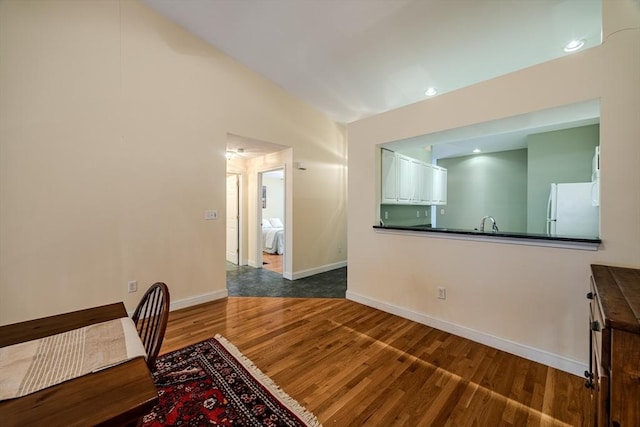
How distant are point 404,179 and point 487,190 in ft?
10.3

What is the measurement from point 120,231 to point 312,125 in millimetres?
3433

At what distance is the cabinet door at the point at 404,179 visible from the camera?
3744 mm

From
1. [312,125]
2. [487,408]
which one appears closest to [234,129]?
[312,125]

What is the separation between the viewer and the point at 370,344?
7.77 ft

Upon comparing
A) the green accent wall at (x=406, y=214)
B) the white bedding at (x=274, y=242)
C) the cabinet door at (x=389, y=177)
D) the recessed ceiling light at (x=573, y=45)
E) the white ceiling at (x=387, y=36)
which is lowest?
the white bedding at (x=274, y=242)

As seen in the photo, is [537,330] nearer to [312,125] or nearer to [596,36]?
[596,36]

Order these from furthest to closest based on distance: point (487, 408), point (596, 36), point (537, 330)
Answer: point (596, 36) < point (537, 330) < point (487, 408)

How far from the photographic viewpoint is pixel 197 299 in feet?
11.1

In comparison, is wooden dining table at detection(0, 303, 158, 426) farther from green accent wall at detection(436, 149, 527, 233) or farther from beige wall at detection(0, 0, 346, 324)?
green accent wall at detection(436, 149, 527, 233)

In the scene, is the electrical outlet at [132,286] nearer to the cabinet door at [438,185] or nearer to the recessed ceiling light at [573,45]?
the cabinet door at [438,185]

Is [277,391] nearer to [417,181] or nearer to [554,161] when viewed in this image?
[417,181]

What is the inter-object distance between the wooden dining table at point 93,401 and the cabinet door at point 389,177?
9.98 ft

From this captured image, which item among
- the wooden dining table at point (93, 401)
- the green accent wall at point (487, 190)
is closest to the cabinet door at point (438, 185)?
the green accent wall at point (487, 190)

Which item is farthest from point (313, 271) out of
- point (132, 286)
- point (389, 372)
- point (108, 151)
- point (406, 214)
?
point (108, 151)
